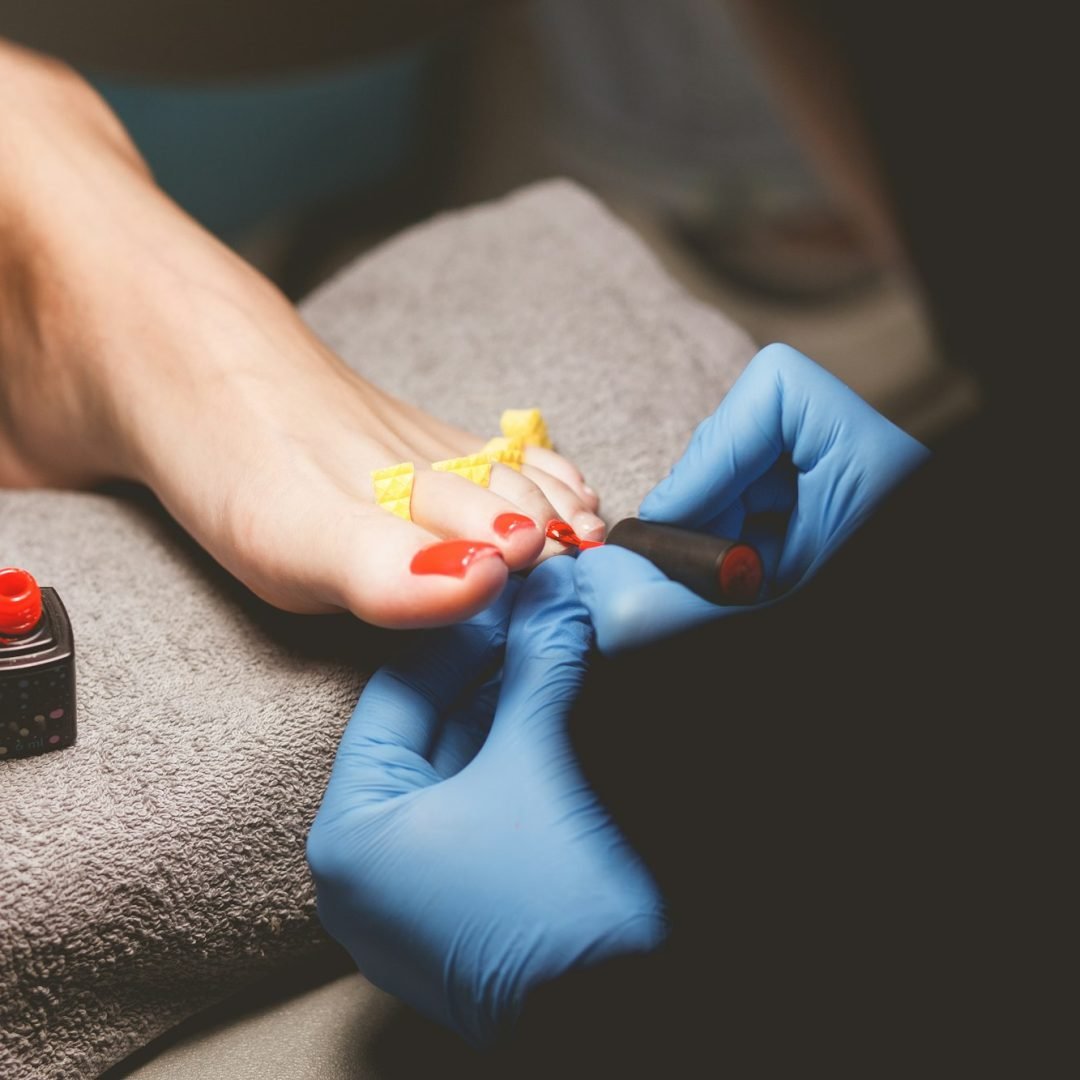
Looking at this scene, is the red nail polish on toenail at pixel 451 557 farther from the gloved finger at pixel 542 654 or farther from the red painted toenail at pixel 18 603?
the red painted toenail at pixel 18 603

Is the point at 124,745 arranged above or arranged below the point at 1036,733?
below

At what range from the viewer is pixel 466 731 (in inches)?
26.0

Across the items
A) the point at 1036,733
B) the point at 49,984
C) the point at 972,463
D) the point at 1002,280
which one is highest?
the point at 1002,280

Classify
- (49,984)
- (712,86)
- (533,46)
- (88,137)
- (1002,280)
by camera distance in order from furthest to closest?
(533,46), (712,86), (88,137), (49,984), (1002,280)

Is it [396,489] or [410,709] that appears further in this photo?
[396,489]

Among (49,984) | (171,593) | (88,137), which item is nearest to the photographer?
(49,984)

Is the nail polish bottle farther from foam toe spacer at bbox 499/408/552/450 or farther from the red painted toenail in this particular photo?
foam toe spacer at bbox 499/408/552/450

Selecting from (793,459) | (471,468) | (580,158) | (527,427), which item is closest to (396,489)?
(471,468)

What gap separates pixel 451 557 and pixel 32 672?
0.83 ft

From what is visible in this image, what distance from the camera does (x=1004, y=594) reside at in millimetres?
497

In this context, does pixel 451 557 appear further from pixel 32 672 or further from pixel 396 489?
pixel 32 672

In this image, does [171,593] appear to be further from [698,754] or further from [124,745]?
[698,754]

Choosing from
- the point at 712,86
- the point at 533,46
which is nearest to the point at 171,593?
Result: the point at 712,86

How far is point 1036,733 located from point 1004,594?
0.07 metres
